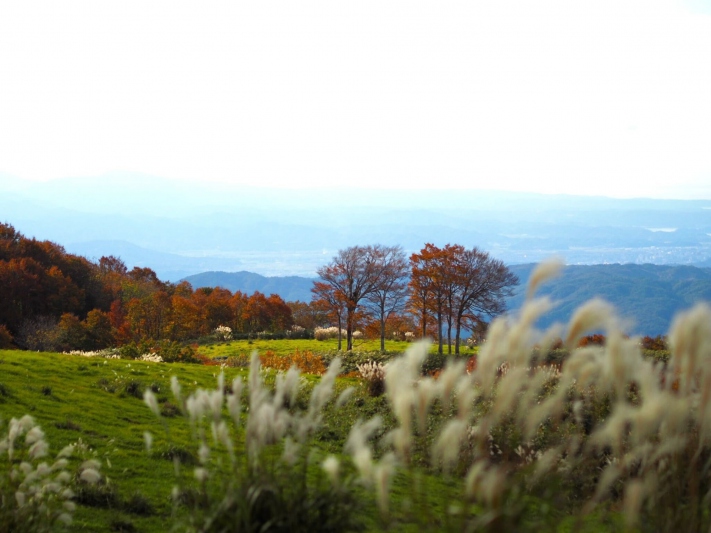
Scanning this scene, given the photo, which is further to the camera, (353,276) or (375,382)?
(353,276)

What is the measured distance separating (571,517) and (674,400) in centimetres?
671

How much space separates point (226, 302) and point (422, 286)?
25723 mm

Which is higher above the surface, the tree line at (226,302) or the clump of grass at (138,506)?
the clump of grass at (138,506)

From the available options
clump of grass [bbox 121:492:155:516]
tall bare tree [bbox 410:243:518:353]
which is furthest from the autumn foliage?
clump of grass [bbox 121:492:155:516]

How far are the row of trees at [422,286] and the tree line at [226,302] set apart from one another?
0.25 ft

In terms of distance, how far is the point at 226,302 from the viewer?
208 ft

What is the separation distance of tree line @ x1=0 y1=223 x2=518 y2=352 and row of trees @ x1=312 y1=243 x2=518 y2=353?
0.08 metres

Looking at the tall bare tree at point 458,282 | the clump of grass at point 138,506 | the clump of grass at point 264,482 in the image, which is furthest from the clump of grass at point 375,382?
the tall bare tree at point 458,282

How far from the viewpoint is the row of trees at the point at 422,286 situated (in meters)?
44.5

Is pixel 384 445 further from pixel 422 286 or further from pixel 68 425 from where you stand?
pixel 422 286

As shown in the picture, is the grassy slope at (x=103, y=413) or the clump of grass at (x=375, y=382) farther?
the clump of grass at (x=375, y=382)

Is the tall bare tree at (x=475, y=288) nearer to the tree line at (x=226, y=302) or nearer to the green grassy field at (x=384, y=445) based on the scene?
the tree line at (x=226, y=302)

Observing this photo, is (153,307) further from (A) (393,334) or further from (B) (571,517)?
(B) (571,517)

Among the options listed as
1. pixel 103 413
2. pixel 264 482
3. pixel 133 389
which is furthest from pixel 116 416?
pixel 264 482
